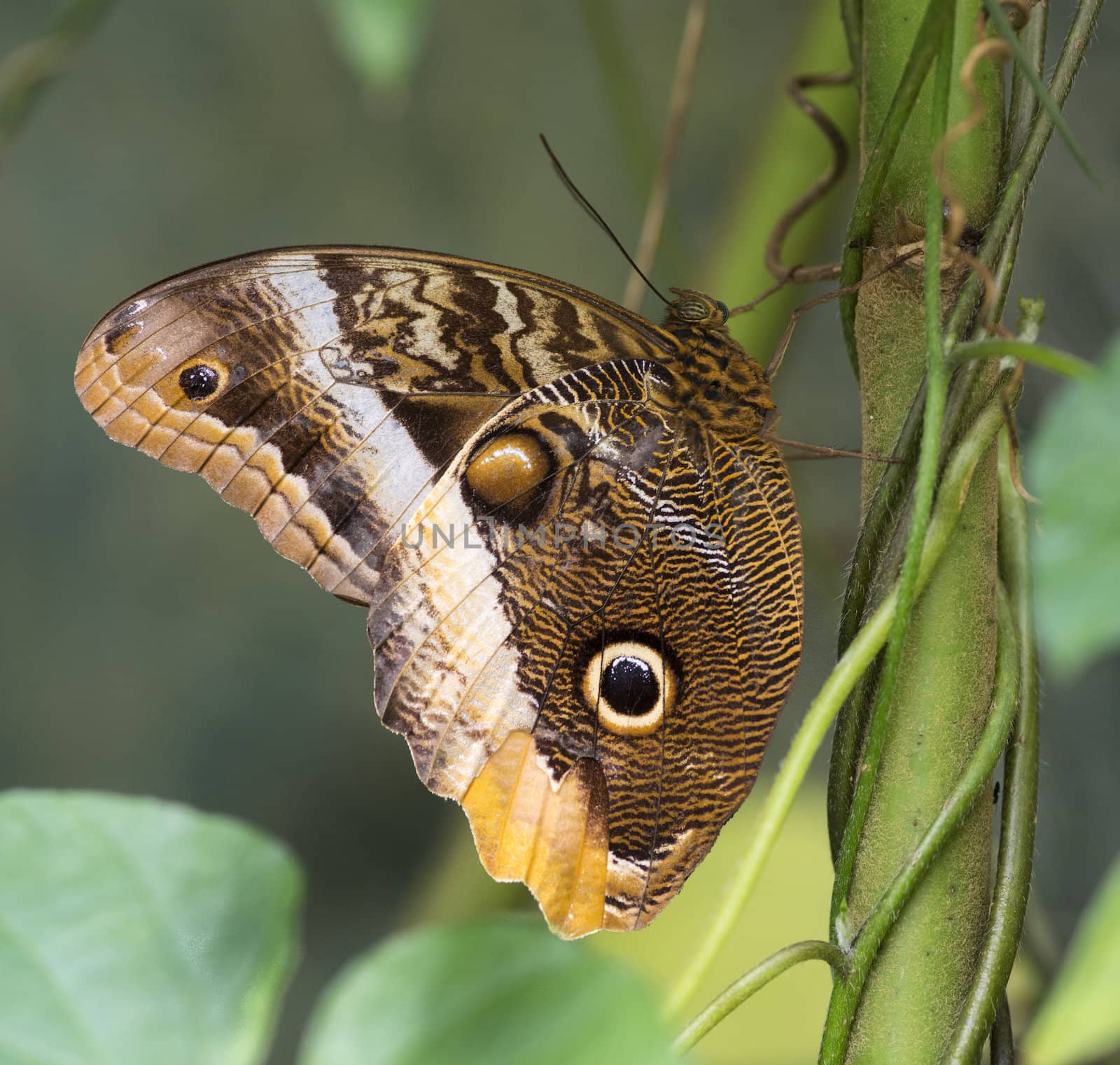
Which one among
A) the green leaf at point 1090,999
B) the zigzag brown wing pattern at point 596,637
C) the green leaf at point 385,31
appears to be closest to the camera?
the green leaf at point 1090,999

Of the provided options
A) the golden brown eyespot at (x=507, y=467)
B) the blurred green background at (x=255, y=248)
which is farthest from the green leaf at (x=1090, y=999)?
the blurred green background at (x=255, y=248)

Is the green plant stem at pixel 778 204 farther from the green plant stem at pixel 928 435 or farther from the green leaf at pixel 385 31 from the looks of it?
the green leaf at pixel 385 31

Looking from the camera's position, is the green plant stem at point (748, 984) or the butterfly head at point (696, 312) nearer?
the green plant stem at point (748, 984)

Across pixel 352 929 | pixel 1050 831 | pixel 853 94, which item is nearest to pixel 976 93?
pixel 853 94

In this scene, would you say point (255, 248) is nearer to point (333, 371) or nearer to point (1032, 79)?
point (333, 371)

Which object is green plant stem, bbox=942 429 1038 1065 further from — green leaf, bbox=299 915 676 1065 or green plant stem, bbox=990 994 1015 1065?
green leaf, bbox=299 915 676 1065

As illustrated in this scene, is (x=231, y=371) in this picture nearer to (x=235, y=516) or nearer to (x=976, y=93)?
(x=976, y=93)

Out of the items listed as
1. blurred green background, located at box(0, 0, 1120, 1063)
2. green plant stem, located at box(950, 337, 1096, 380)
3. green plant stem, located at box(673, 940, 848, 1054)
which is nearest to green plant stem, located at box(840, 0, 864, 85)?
green plant stem, located at box(950, 337, 1096, 380)
